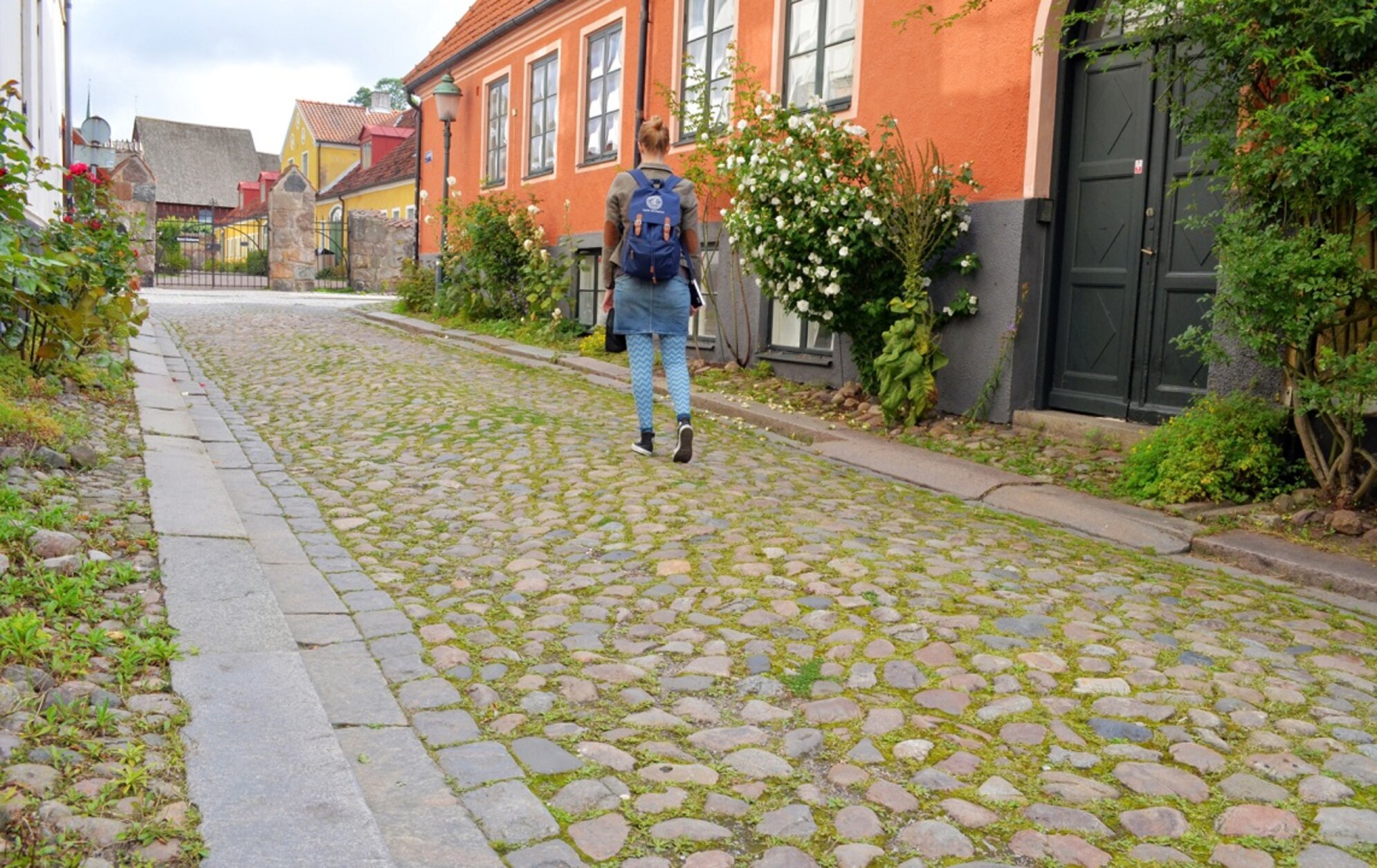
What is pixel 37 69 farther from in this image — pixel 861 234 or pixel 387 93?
pixel 387 93

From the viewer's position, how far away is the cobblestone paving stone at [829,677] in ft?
9.04

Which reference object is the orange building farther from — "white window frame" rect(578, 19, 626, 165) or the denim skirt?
the denim skirt

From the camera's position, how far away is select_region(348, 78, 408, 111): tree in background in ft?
220

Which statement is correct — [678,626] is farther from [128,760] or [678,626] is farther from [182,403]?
[182,403]

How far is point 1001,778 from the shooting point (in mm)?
3010

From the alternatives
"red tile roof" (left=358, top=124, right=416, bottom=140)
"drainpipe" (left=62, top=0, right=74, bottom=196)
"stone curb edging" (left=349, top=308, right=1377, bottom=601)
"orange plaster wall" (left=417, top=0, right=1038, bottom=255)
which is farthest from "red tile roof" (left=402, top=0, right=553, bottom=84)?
"red tile roof" (left=358, top=124, right=416, bottom=140)

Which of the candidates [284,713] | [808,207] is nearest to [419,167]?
[808,207]

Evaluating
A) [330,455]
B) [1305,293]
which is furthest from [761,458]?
[1305,293]

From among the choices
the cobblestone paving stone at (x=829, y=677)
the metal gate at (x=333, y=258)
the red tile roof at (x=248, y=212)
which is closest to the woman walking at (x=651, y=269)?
the cobblestone paving stone at (x=829, y=677)

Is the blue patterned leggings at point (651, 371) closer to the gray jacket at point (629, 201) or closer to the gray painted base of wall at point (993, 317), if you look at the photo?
the gray jacket at point (629, 201)

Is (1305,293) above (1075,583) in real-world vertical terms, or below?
above

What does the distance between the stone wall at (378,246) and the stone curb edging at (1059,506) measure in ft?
71.5

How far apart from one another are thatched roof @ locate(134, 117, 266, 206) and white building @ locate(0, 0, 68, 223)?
196 feet

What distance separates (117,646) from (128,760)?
0.76 m
